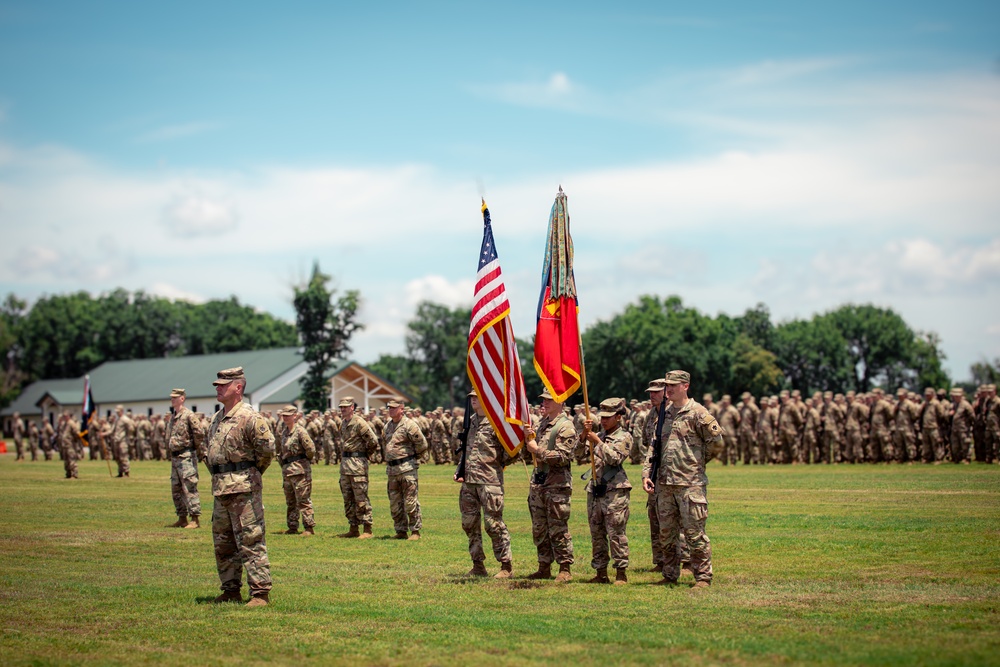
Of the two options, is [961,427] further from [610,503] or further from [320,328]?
[320,328]

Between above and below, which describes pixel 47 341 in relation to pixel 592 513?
above

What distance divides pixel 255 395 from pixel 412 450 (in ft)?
216

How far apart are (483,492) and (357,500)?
5859 mm

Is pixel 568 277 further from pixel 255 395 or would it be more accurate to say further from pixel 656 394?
pixel 255 395

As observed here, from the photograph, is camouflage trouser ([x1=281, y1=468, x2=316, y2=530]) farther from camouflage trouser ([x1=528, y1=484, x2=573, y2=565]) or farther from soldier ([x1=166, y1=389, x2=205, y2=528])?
camouflage trouser ([x1=528, y1=484, x2=573, y2=565])

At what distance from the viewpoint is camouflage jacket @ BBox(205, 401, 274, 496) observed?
11945mm

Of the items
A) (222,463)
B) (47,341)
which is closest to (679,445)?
(222,463)

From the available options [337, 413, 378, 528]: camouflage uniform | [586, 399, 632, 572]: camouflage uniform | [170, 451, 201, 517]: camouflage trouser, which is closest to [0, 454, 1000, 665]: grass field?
[586, 399, 632, 572]: camouflage uniform

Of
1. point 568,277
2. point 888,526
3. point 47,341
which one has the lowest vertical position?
point 888,526

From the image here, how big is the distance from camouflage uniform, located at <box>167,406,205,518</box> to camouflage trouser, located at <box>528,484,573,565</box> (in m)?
9.19

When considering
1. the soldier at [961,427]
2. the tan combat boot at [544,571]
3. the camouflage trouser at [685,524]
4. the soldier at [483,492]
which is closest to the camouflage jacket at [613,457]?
the camouflage trouser at [685,524]

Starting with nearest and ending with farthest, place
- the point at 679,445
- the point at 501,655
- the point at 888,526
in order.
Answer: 1. the point at 501,655
2. the point at 679,445
3. the point at 888,526

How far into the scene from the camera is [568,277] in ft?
43.8

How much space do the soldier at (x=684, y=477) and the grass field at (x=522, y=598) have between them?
0.48 m
